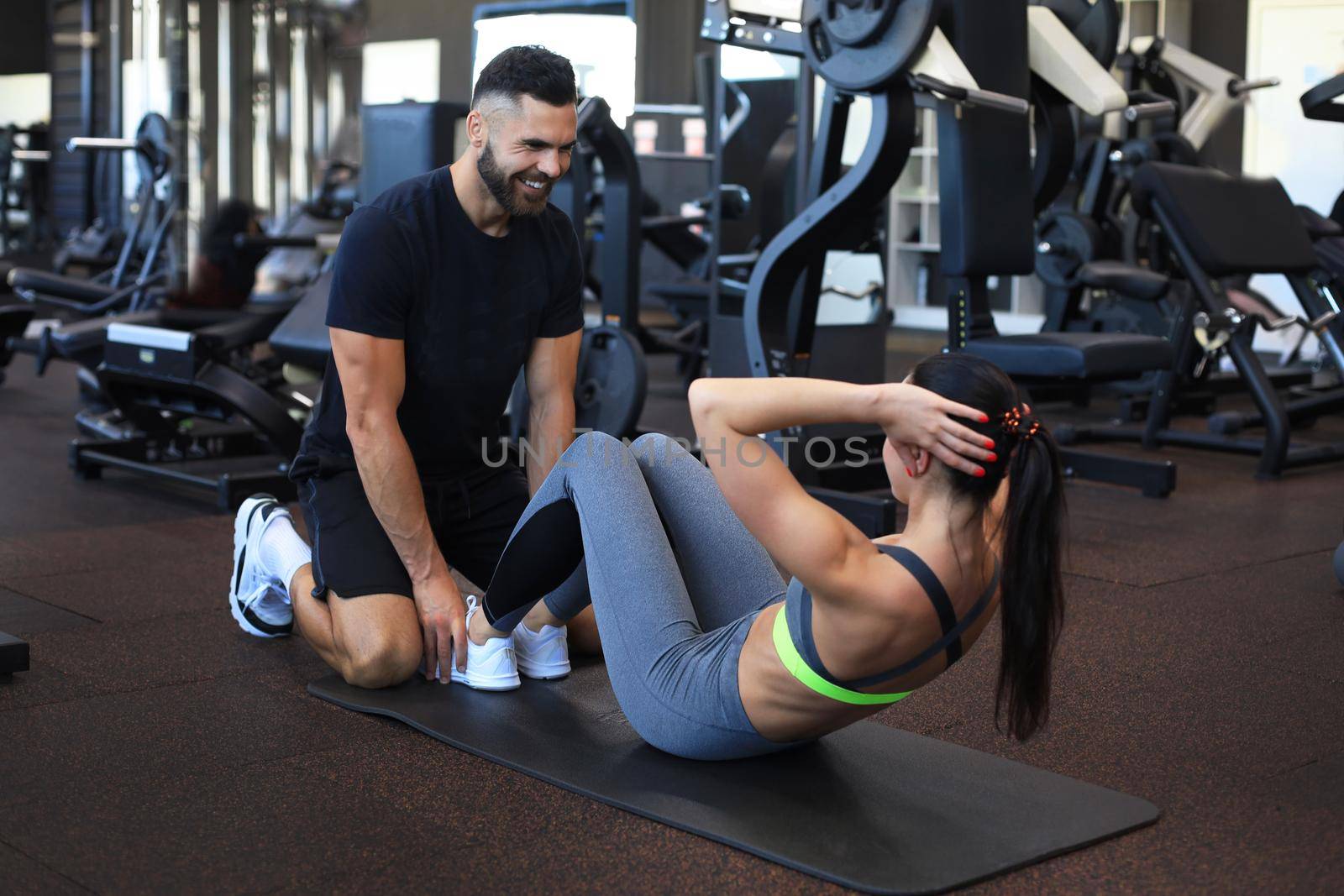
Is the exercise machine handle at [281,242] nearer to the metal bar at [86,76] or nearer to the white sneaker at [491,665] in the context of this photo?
the white sneaker at [491,665]

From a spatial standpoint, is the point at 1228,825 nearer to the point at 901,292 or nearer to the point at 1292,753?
the point at 1292,753

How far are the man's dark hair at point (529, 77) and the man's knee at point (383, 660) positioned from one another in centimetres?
86

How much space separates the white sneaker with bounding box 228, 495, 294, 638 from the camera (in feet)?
8.20

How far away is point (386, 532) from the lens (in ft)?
7.45

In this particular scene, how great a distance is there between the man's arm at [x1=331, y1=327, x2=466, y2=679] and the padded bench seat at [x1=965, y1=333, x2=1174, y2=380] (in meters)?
1.92

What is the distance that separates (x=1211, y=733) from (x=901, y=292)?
760cm

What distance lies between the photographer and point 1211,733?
2.10 m

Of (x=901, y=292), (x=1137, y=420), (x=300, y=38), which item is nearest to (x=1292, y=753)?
(x=1137, y=420)

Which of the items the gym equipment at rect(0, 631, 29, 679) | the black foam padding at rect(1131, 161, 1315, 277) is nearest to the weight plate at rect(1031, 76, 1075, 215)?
the black foam padding at rect(1131, 161, 1315, 277)

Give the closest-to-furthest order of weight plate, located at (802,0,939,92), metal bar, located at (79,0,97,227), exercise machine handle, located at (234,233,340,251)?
weight plate, located at (802,0,939,92)
exercise machine handle, located at (234,233,340,251)
metal bar, located at (79,0,97,227)

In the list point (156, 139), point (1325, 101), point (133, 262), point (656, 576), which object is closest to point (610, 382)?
point (656, 576)

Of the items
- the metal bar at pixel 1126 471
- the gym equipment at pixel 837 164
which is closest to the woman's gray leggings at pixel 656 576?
the gym equipment at pixel 837 164

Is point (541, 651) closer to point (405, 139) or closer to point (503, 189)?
point (503, 189)

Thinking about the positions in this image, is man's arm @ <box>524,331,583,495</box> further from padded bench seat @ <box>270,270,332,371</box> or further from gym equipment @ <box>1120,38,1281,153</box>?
gym equipment @ <box>1120,38,1281,153</box>
